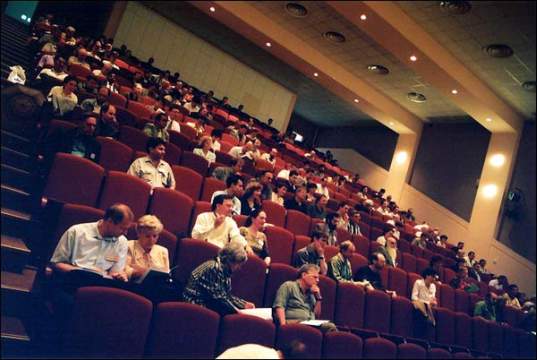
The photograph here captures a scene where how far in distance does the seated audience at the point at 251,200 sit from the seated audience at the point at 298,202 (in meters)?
0.76

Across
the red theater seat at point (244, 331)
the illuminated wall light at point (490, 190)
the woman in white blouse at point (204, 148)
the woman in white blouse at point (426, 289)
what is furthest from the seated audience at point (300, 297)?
the illuminated wall light at point (490, 190)

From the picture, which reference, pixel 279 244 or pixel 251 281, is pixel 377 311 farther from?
pixel 251 281

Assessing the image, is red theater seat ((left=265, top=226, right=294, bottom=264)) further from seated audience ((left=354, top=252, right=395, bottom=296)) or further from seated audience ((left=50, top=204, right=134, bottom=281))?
seated audience ((left=50, top=204, right=134, bottom=281))

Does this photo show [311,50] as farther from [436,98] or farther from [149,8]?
[149,8]

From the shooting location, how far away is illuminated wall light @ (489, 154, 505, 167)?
796 cm

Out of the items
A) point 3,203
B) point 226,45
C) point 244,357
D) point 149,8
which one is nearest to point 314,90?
point 226,45

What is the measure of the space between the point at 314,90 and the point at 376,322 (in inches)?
313

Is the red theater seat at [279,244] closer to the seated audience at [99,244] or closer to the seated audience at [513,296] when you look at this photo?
the seated audience at [99,244]

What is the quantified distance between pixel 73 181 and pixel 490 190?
7.36 meters

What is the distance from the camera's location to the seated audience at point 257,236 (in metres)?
3.09

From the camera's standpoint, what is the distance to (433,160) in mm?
9578

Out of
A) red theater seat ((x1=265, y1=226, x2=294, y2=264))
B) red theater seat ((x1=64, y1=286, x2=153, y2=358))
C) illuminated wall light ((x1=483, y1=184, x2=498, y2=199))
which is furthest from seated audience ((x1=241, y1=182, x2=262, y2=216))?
illuminated wall light ((x1=483, y1=184, x2=498, y2=199))

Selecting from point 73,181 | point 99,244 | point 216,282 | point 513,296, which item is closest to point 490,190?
point 513,296

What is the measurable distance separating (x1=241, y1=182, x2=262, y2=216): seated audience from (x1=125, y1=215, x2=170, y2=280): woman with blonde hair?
1.37 meters
